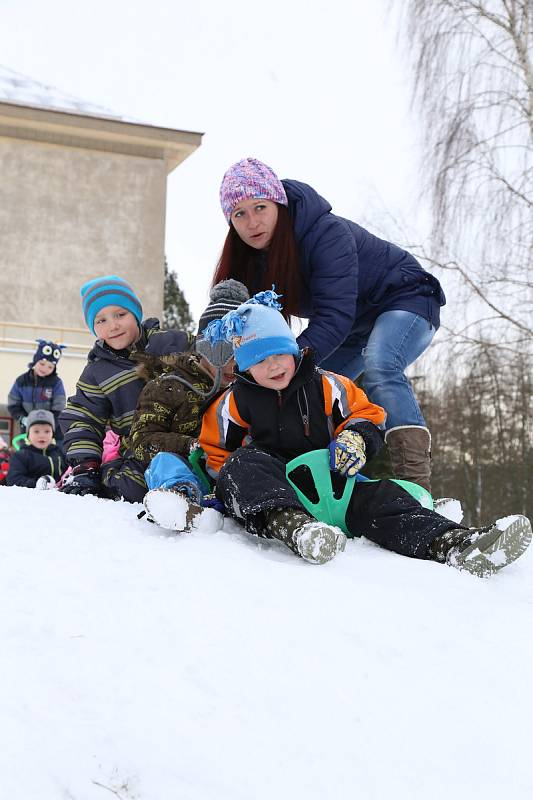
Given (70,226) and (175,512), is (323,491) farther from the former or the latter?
(70,226)

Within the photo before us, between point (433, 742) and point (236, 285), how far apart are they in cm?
222

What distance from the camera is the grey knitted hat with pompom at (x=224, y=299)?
3.38m

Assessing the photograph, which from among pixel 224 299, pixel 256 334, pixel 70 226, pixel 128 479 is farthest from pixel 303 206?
pixel 70 226

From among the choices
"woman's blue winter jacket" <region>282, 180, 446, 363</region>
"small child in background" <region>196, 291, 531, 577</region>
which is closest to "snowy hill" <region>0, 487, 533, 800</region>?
"small child in background" <region>196, 291, 531, 577</region>

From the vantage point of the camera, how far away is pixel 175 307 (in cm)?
2906

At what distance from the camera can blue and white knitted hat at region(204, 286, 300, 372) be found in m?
2.94

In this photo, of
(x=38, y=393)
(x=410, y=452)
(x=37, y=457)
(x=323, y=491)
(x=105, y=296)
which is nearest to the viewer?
(x=323, y=491)

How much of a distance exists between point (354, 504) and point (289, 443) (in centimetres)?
32

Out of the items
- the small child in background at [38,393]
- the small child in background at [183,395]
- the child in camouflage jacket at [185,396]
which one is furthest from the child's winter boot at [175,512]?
the small child in background at [38,393]

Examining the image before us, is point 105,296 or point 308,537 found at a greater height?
point 105,296

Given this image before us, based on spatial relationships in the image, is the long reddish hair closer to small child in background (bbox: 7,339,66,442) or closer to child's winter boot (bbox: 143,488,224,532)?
child's winter boot (bbox: 143,488,224,532)

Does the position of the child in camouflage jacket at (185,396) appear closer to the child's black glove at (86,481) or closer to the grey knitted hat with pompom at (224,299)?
the grey knitted hat with pompom at (224,299)

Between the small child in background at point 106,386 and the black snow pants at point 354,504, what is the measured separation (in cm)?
104

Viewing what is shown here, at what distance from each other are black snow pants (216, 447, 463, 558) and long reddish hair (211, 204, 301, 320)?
78 cm
